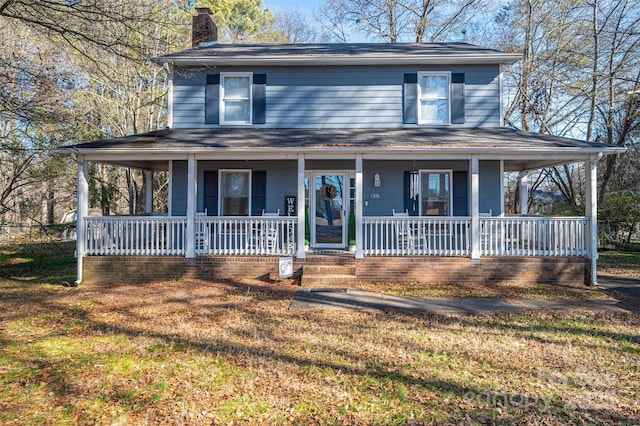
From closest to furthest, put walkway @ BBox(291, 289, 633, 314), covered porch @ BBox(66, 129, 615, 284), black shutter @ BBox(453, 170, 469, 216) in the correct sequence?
walkway @ BBox(291, 289, 633, 314)
covered porch @ BBox(66, 129, 615, 284)
black shutter @ BBox(453, 170, 469, 216)

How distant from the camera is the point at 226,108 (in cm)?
1143

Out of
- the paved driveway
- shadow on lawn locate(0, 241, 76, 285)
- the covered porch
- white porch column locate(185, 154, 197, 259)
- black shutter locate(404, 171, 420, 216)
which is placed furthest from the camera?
black shutter locate(404, 171, 420, 216)

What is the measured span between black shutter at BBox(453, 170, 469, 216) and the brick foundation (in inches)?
81.0

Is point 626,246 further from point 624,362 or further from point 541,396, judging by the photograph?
point 541,396

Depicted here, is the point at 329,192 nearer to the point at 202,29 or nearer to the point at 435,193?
the point at 435,193

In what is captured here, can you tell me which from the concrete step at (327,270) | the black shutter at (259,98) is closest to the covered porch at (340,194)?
the concrete step at (327,270)

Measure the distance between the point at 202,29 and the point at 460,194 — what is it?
9745 mm

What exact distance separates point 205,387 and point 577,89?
20235 millimetres

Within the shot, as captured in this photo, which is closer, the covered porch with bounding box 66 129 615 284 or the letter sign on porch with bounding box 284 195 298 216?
the covered porch with bounding box 66 129 615 284

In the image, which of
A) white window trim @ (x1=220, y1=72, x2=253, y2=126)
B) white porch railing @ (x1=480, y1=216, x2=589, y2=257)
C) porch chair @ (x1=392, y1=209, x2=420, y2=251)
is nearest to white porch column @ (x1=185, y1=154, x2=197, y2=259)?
white window trim @ (x1=220, y1=72, x2=253, y2=126)

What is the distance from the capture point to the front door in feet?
36.9

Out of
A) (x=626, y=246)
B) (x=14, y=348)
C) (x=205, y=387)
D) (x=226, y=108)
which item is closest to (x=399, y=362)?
(x=205, y=387)

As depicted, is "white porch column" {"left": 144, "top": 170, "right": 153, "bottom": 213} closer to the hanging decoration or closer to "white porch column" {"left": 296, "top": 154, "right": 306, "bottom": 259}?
the hanging decoration

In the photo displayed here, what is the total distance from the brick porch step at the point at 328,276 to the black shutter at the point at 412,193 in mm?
2993
